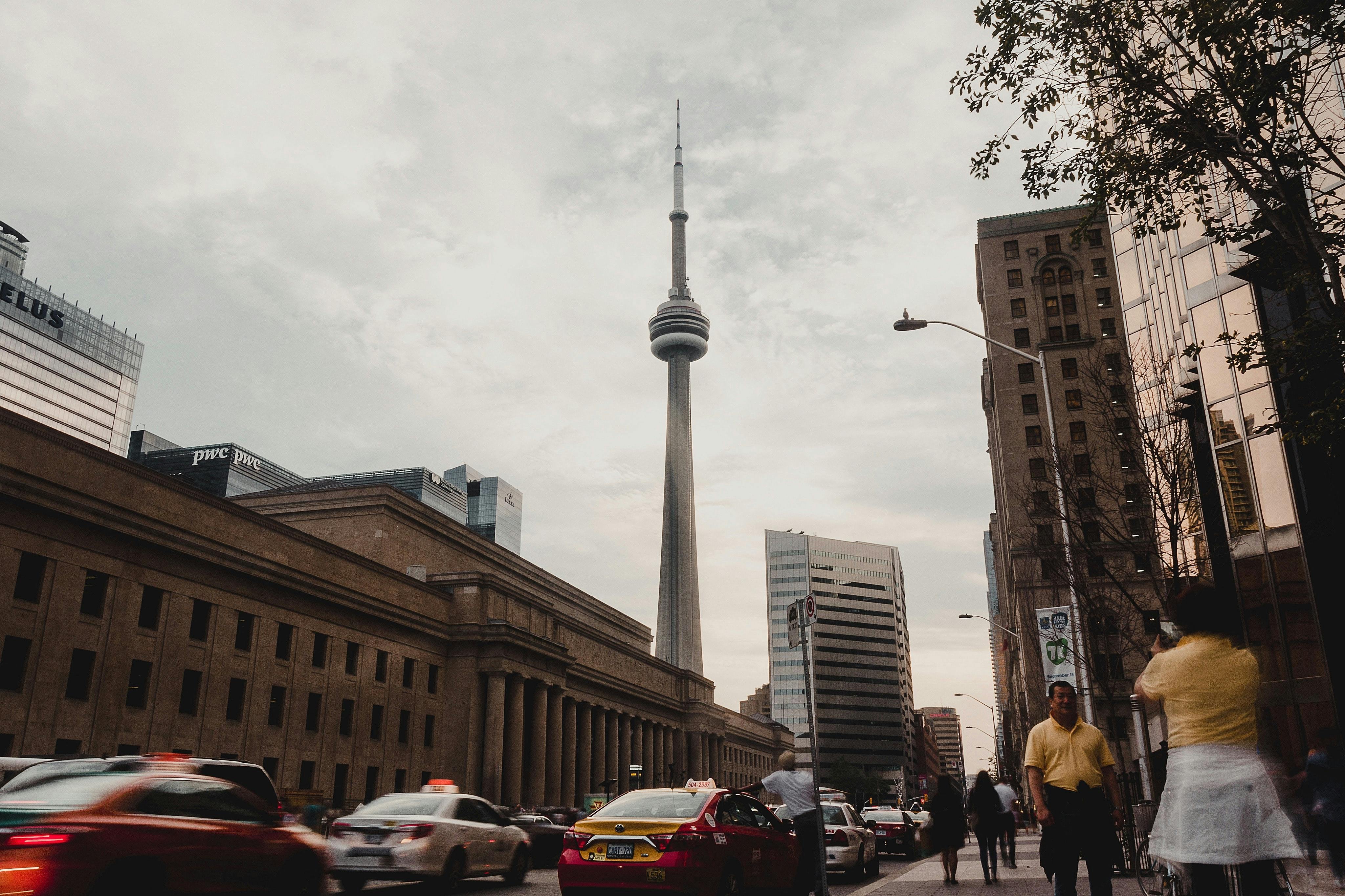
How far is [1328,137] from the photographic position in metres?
10.3

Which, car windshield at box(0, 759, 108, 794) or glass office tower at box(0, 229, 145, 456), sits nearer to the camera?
car windshield at box(0, 759, 108, 794)

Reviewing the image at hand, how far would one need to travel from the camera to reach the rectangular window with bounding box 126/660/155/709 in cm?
3616

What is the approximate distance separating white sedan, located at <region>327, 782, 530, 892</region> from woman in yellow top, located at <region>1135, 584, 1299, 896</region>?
37.4 feet

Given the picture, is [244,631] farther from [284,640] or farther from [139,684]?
[139,684]

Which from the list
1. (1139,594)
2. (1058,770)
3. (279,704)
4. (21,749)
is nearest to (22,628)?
(21,749)

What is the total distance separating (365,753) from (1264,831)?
4970cm

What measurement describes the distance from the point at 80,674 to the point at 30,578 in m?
3.81

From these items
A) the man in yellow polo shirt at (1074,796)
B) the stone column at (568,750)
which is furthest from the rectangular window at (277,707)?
the man in yellow polo shirt at (1074,796)

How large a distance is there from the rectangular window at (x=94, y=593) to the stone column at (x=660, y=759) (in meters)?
65.8

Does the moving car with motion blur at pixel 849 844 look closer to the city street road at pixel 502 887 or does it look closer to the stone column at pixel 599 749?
the city street road at pixel 502 887

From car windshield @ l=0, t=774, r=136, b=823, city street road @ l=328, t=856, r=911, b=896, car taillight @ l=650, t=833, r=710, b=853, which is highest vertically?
car windshield @ l=0, t=774, r=136, b=823

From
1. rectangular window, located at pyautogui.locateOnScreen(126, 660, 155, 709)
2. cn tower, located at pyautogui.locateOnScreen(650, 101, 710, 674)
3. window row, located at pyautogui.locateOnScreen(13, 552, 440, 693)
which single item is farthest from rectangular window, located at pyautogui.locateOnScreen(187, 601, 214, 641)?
cn tower, located at pyautogui.locateOnScreen(650, 101, 710, 674)

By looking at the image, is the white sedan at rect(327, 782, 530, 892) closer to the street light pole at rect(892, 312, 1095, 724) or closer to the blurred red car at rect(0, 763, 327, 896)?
the blurred red car at rect(0, 763, 327, 896)

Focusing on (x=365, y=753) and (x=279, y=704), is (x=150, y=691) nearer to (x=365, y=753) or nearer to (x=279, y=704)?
(x=279, y=704)
